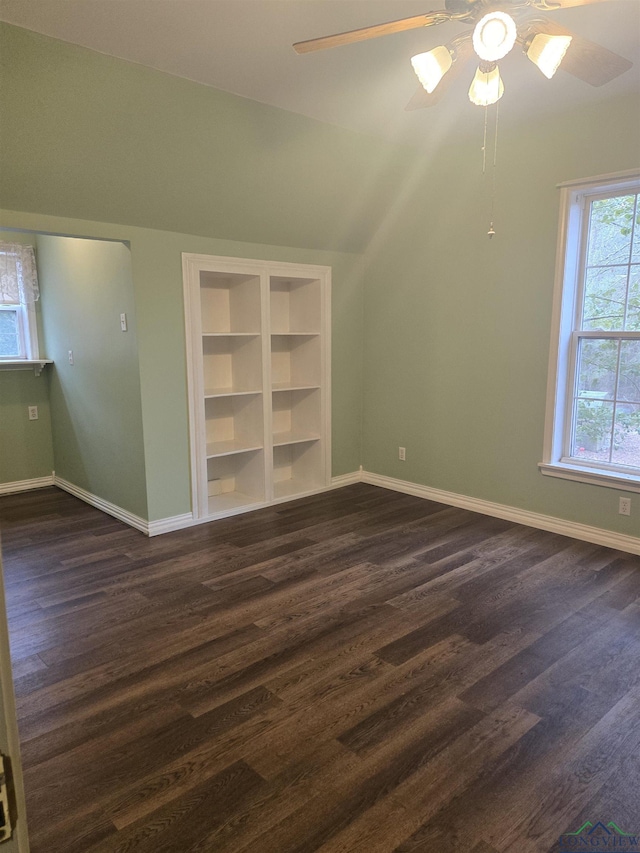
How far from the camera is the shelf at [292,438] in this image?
15.5ft

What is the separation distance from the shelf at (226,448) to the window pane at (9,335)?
2.03 metres

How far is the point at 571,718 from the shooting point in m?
2.08

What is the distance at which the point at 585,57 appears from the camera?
1934 mm

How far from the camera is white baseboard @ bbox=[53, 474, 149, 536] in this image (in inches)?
158

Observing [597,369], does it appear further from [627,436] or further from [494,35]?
[494,35]

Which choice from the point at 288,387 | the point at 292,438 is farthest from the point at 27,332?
the point at 292,438

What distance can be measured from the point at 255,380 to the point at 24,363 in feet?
6.78

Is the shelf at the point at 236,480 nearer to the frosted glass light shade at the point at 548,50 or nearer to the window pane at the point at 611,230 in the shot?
the window pane at the point at 611,230

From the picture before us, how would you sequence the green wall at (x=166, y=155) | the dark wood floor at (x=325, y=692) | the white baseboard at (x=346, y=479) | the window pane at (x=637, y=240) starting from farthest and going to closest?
the white baseboard at (x=346, y=479) < the window pane at (x=637, y=240) < the green wall at (x=166, y=155) < the dark wood floor at (x=325, y=692)

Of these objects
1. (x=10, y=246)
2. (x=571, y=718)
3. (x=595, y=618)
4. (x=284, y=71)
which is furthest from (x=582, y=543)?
(x=10, y=246)

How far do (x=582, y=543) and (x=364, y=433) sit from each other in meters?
2.13

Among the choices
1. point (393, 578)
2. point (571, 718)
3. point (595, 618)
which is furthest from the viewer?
point (393, 578)

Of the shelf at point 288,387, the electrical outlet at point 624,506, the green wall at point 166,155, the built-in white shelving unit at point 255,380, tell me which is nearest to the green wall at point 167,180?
the green wall at point 166,155

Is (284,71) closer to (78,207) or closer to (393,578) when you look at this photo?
(78,207)
